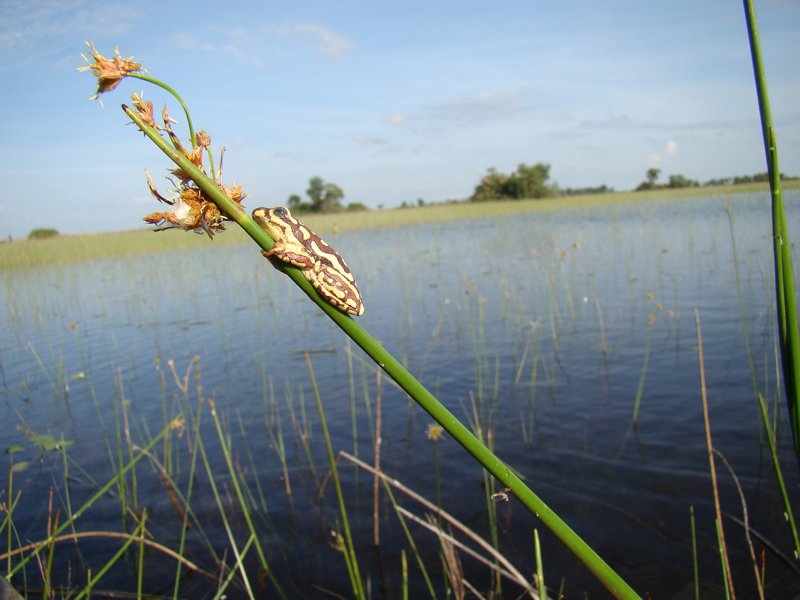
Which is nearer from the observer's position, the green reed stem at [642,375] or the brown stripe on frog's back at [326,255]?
the brown stripe on frog's back at [326,255]

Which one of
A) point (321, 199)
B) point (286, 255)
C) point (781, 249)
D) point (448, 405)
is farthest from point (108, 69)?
point (321, 199)

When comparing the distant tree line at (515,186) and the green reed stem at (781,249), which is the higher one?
the distant tree line at (515,186)

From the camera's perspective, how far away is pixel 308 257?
1018 mm

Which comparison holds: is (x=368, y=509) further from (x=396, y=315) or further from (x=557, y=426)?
(x=396, y=315)

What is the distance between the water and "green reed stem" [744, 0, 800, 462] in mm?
3328

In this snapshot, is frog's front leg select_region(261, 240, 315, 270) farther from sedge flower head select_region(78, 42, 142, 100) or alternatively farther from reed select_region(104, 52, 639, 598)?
sedge flower head select_region(78, 42, 142, 100)

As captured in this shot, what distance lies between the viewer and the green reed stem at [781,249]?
3.30 feet

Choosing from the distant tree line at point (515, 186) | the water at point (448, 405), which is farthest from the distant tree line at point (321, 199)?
the water at point (448, 405)

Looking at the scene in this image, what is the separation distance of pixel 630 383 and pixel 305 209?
61.3 meters

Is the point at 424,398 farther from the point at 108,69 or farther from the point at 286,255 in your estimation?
the point at 108,69

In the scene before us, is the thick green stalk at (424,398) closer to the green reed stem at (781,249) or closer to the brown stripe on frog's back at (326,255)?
the brown stripe on frog's back at (326,255)

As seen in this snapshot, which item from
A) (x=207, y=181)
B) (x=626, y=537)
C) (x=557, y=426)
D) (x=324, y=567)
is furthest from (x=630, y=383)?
(x=207, y=181)

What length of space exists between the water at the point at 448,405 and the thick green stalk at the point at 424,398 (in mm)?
3669

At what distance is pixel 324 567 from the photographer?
4395 millimetres
